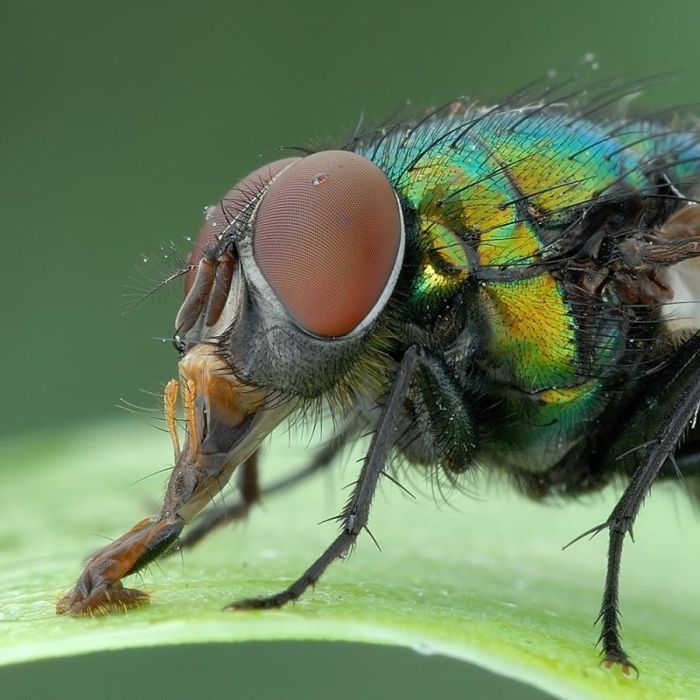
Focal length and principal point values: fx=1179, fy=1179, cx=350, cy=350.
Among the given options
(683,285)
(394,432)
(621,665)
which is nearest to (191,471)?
(394,432)

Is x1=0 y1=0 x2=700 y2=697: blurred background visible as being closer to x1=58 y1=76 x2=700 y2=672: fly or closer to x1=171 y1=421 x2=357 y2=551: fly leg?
x1=171 y1=421 x2=357 y2=551: fly leg

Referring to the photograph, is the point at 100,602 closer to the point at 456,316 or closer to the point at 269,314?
the point at 269,314

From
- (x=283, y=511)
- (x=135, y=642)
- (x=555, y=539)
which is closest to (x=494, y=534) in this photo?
(x=555, y=539)

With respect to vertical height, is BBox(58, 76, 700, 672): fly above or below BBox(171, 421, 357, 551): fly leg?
above

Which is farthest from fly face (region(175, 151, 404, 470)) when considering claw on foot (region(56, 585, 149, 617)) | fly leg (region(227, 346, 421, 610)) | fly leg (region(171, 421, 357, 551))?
fly leg (region(171, 421, 357, 551))

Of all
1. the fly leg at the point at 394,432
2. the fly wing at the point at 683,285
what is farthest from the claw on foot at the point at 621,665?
the fly wing at the point at 683,285

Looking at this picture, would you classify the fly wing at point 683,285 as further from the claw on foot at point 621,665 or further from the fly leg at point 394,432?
the claw on foot at point 621,665
